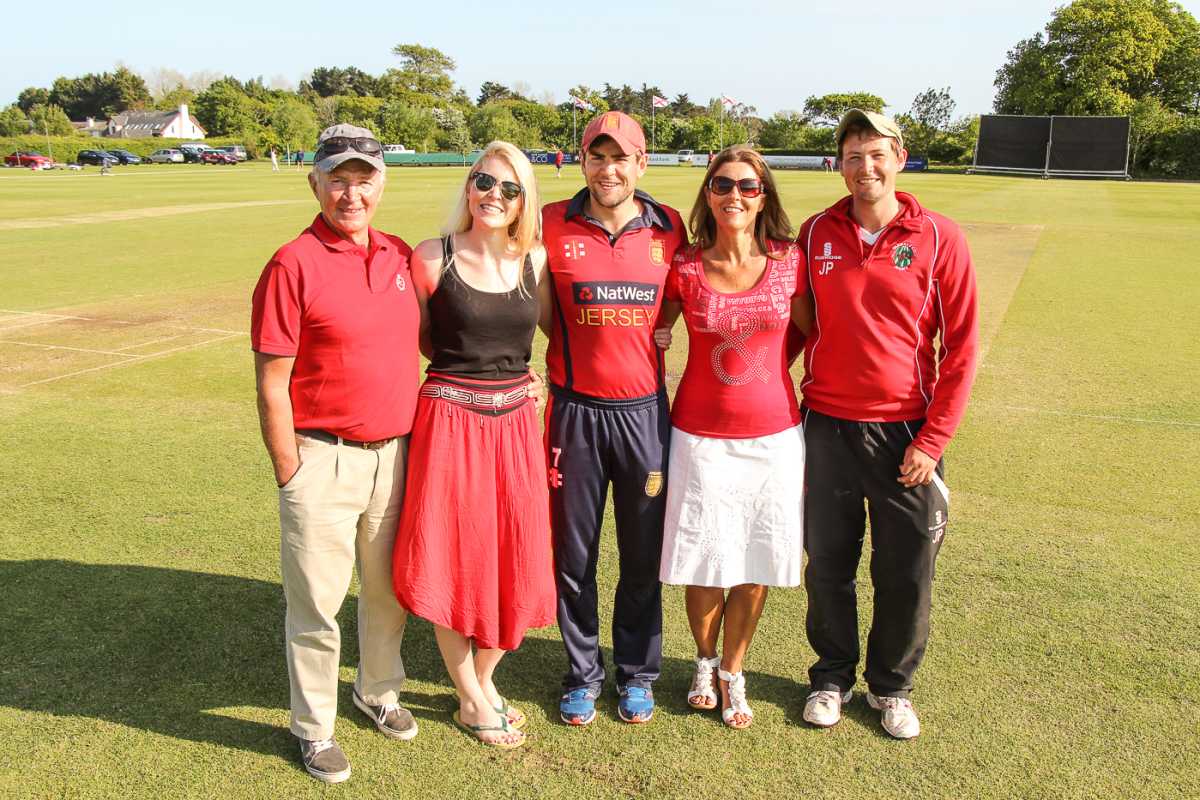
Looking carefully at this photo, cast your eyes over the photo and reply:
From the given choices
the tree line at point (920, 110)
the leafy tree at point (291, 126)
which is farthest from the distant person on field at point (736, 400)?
the leafy tree at point (291, 126)

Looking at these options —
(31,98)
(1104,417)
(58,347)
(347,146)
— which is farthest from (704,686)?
(31,98)

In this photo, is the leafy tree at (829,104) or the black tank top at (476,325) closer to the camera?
the black tank top at (476,325)

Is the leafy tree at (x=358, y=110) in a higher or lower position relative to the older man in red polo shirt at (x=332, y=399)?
higher

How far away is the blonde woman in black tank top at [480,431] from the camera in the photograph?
328 centimetres

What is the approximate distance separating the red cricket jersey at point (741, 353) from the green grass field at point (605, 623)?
1.17m

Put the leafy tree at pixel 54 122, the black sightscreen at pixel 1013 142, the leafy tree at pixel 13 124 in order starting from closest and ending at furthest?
the black sightscreen at pixel 1013 142 → the leafy tree at pixel 54 122 → the leafy tree at pixel 13 124

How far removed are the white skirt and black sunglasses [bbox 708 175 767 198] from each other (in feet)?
2.89

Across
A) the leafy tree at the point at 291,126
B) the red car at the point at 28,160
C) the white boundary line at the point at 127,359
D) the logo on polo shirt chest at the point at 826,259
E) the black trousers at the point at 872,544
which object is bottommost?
the white boundary line at the point at 127,359

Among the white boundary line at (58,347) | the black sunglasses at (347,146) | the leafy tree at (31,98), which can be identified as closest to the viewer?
the black sunglasses at (347,146)

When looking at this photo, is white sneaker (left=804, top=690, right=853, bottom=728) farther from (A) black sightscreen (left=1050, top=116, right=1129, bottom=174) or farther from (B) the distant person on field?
(A) black sightscreen (left=1050, top=116, right=1129, bottom=174)

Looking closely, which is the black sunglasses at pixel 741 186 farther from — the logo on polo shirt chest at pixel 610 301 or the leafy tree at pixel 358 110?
the leafy tree at pixel 358 110

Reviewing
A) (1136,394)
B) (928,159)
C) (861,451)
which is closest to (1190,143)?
(928,159)

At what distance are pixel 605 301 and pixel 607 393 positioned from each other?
0.34 metres

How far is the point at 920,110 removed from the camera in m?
94.6
